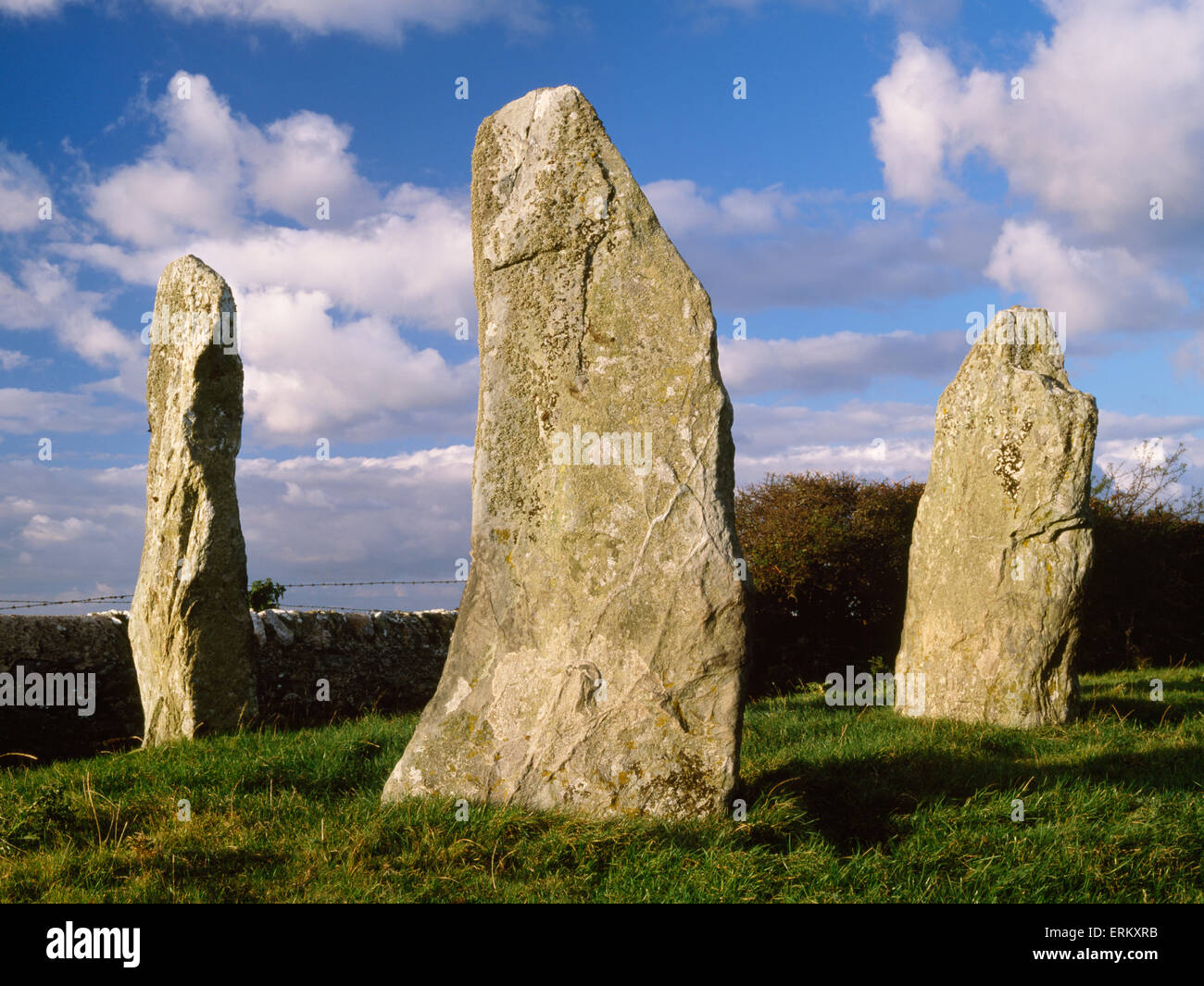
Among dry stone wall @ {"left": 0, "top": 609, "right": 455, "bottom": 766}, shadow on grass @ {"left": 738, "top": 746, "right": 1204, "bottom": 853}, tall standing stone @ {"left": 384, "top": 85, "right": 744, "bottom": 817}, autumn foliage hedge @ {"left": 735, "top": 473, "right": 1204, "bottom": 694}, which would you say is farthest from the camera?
autumn foliage hedge @ {"left": 735, "top": 473, "right": 1204, "bottom": 694}

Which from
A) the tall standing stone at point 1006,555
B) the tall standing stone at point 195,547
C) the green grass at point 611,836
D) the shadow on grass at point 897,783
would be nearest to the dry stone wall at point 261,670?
the tall standing stone at point 195,547

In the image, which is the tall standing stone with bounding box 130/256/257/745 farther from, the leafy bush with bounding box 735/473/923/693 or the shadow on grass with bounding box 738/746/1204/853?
the leafy bush with bounding box 735/473/923/693

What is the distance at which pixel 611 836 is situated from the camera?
5121mm

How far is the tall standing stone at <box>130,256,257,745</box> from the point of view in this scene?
8.65 metres

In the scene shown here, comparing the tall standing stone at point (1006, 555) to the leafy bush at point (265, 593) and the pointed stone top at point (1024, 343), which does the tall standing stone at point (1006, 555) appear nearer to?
the pointed stone top at point (1024, 343)

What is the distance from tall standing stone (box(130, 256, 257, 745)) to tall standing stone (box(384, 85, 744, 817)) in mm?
3604

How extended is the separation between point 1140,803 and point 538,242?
5343 millimetres

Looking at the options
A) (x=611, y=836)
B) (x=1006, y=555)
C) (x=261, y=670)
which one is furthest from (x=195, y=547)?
(x=1006, y=555)

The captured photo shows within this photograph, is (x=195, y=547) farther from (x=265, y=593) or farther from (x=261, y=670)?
(x=265, y=593)

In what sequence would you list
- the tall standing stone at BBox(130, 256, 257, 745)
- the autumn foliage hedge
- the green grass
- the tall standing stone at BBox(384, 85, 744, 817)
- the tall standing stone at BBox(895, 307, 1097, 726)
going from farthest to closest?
the autumn foliage hedge
the tall standing stone at BBox(895, 307, 1097, 726)
the tall standing stone at BBox(130, 256, 257, 745)
the tall standing stone at BBox(384, 85, 744, 817)
the green grass

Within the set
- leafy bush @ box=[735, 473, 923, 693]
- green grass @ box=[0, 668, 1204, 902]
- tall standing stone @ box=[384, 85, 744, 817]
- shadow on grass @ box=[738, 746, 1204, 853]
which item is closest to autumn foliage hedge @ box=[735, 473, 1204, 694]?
leafy bush @ box=[735, 473, 923, 693]

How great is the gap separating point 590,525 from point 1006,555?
5.63 m
